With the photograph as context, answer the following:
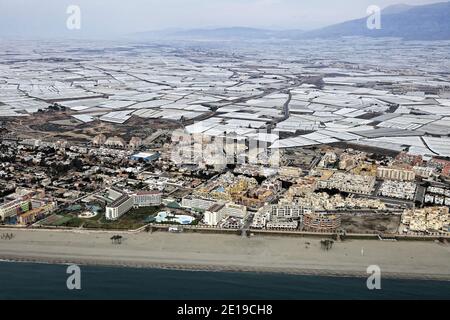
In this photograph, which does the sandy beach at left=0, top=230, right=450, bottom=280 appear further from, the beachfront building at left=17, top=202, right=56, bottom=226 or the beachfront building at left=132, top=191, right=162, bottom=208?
the beachfront building at left=132, top=191, right=162, bottom=208

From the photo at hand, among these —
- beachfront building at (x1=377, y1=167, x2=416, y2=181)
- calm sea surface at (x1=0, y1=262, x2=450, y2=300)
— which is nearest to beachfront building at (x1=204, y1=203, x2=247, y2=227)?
calm sea surface at (x1=0, y1=262, x2=450, y2=300)

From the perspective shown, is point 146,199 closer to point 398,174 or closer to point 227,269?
point 227,269

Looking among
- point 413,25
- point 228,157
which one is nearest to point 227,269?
point 228,157

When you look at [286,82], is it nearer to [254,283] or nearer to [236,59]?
[236,59]

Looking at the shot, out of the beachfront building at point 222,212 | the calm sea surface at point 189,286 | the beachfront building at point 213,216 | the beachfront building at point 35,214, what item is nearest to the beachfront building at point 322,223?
the beachfront building at point 222,212

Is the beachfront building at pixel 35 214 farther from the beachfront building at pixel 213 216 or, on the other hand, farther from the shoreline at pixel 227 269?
the beachfront building at pixel 213 216
